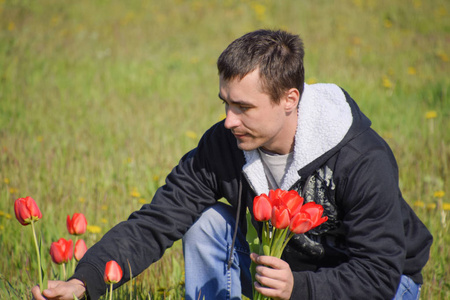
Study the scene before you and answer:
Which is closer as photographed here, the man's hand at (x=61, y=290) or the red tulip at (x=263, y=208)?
the red tulip at (x=263, y=208)

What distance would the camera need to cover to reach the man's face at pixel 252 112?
189 cm

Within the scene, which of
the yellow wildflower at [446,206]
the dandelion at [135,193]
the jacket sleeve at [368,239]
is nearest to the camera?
the jacket sleeve at [368,239]

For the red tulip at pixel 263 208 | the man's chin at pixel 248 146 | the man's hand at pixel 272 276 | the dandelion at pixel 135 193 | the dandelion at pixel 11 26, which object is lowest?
the dandelion at pixel 135 193

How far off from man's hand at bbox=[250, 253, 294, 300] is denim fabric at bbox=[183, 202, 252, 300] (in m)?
0.64

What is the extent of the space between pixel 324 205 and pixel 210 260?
1.85 feet

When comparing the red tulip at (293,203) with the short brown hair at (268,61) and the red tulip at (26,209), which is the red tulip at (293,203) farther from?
the red tulip at (26,209)

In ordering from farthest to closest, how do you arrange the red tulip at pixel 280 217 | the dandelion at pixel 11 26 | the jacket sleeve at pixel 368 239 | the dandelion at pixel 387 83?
the dandelion at pixel 11 26
the dandelion at pixel 387 83
the jacket sleeve at pixel 368 239
the red tulip at pixel 280 217

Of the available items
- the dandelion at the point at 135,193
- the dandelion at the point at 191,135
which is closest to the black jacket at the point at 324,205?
the dandelion at the point at 135,193

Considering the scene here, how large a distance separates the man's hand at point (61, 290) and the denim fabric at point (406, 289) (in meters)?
1.18

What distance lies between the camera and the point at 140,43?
7832 millimetres

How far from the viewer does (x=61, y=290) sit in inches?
63.0

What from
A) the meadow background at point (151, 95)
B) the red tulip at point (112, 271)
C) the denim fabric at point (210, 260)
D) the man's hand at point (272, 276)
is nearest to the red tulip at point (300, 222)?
the man's hand at point (272, 276)

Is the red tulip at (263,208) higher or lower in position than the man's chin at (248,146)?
lower

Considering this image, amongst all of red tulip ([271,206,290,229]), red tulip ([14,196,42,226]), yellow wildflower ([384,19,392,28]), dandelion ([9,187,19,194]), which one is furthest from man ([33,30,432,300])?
yellow wildflower ([384,19,392,28])
